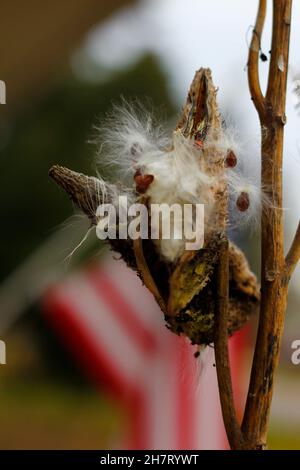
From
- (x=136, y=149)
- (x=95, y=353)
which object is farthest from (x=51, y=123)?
(x=136, y=149)

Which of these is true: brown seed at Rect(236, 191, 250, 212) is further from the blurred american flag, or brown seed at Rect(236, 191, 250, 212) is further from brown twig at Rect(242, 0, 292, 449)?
the blurred american flag

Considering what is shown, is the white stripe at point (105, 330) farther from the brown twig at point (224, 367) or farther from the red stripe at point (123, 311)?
the brown twig at point (224, 367)

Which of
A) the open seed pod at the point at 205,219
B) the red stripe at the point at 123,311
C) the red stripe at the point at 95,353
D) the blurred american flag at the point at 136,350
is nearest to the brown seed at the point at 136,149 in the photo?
the open seed pod at the point at 205,219

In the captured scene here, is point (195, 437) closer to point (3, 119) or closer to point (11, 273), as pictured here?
point (11, 273)

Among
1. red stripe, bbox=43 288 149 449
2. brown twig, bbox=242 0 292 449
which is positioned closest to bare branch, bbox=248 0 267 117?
brown twig, bbox=242 0 292 449

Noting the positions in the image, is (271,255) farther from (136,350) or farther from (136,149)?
(136,350)

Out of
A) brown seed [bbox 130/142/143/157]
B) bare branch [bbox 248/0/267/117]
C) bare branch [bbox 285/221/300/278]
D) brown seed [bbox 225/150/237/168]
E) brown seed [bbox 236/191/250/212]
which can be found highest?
bare branch [bbox 248/0/267/117]
